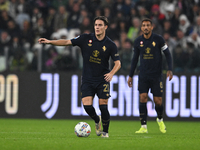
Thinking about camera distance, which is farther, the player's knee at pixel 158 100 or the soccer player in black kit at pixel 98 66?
the player's knee at pixel 158 100

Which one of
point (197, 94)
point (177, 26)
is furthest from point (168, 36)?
point (197, 94)

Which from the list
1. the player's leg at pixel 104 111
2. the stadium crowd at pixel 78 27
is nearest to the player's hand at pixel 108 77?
the player's leg at pixel 104 111

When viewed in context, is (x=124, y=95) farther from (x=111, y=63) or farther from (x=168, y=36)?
(x=168, y=36)

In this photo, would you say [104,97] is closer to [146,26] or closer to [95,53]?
[95,53]

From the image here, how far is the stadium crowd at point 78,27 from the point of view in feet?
45.4

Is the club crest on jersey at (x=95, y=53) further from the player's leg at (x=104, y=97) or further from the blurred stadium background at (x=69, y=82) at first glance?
the blurred stadium background at (x=69, y=82)

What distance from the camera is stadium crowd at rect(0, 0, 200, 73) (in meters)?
13.8

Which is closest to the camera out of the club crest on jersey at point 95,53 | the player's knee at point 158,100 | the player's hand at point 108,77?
the player's hand at point 108,77

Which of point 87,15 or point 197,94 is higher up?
point 87,15

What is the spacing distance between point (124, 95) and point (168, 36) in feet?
8.45

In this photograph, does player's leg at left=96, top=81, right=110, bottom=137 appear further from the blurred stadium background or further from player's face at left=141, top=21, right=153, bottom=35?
the blurred stadium background

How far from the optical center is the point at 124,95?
14.2m

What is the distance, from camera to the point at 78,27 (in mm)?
16234

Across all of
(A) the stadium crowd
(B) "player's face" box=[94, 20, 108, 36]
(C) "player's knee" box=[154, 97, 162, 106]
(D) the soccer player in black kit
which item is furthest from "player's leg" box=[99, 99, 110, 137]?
(A) the stadium crowd
